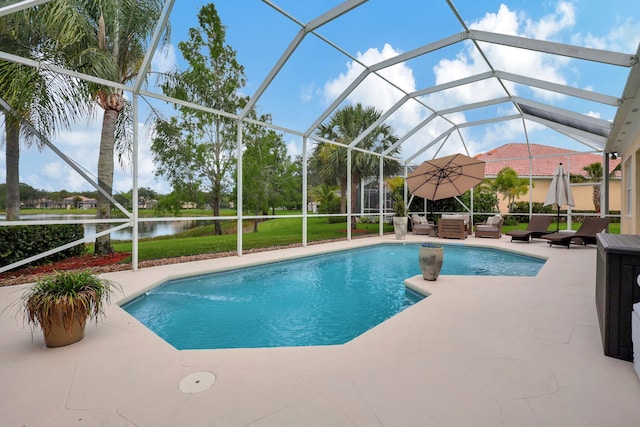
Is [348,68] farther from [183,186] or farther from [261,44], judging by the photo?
[183,186]

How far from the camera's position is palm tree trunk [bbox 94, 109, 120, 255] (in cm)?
693

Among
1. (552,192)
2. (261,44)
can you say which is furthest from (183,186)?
(552,192)

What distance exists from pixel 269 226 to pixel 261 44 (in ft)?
28.1

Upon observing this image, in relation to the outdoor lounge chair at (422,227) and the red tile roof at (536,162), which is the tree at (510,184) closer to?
the red tile roof at (536,162)

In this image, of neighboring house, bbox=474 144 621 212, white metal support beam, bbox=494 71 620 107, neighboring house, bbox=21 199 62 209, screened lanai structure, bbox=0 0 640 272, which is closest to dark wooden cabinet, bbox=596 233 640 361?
screened lanai structure, bbox=0 0 640 272

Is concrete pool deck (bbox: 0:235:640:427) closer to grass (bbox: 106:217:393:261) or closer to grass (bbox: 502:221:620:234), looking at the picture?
grass (bbox: 106:217:393:261)

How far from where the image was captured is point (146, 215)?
716 cm

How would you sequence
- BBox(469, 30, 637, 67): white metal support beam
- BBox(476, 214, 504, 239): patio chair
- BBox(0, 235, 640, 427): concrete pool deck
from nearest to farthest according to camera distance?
BBox(0, 235, 640, 427): concrete pool deck
BBox(469, 30, 637, 67): white metal support beam
BBox(476, 214, 504, 239): patio chair

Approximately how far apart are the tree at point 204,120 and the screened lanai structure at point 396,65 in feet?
1.13

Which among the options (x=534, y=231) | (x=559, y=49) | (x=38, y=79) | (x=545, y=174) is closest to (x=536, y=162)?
(x=545, y=174)

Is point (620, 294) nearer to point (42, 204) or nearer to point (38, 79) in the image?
point (42, 204)

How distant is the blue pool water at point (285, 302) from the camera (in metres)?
3.81

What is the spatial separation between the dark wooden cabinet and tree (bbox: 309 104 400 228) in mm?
13064

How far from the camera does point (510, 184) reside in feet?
64.2
